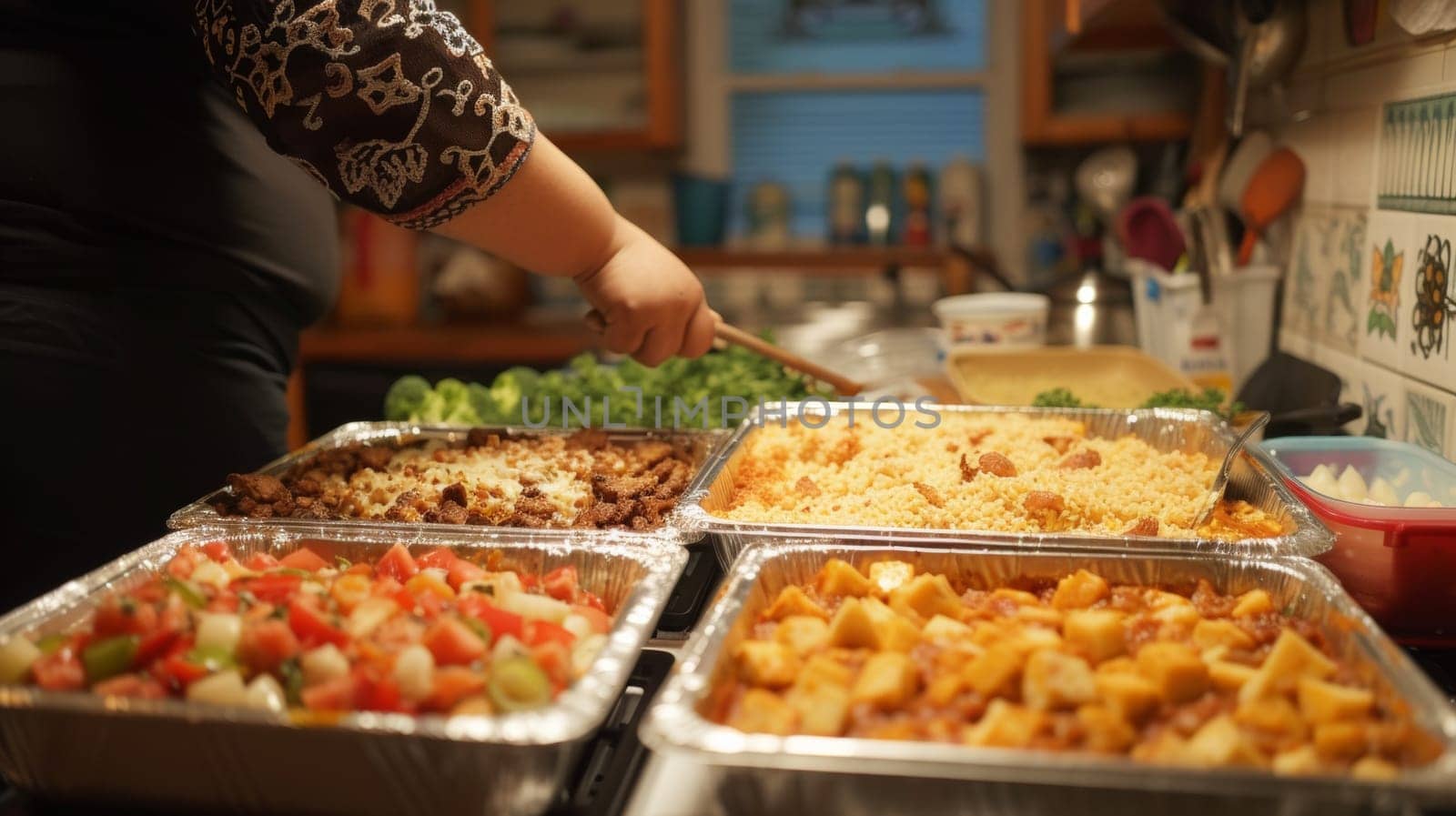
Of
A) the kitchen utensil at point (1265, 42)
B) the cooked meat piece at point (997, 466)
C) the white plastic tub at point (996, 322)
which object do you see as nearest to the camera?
the cooked meat piece at point (997, 466)

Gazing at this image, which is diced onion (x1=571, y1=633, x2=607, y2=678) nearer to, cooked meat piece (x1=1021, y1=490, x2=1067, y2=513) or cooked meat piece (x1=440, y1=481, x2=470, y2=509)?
cooked meat piece (x1=440, y1=481, x2=470, y2=509)

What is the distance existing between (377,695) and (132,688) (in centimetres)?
21

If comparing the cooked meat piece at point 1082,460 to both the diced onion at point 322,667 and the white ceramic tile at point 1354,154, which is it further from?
the diced onion at point 322,667

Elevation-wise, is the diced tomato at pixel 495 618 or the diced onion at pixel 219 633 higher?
the diced onion at pixel 219 633

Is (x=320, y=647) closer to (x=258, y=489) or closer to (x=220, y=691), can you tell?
(x=220, y=691)

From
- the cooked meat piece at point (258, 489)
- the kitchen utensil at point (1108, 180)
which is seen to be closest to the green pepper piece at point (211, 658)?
the cooked meat piece at point (258, 489)

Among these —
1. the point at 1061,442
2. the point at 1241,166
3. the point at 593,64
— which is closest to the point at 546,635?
the point at 1061,442

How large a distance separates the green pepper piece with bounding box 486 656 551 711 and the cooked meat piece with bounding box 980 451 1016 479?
0.84 metres

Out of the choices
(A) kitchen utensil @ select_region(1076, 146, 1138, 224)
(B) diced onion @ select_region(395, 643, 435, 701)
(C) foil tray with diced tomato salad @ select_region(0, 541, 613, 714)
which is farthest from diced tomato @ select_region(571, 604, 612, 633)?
(A) kitchen utensil @ select_region(1076, 146, 1138, 224)

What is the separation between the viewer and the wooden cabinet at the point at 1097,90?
13.9 feet

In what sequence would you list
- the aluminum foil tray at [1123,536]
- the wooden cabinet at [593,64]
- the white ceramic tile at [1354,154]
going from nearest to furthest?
the aluminum foil tray at [1123,536] < the white ceramic tile at [1354,154] < the wooden cabinet at [593,64]

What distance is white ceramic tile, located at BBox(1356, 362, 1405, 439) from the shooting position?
6.07 feet

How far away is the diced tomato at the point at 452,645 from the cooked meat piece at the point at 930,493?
0.69 metres

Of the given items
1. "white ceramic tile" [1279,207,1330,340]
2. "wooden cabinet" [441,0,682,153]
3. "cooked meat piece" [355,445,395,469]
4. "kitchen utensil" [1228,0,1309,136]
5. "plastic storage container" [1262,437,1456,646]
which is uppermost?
"wooden cabinet" [441,0,682,153]
